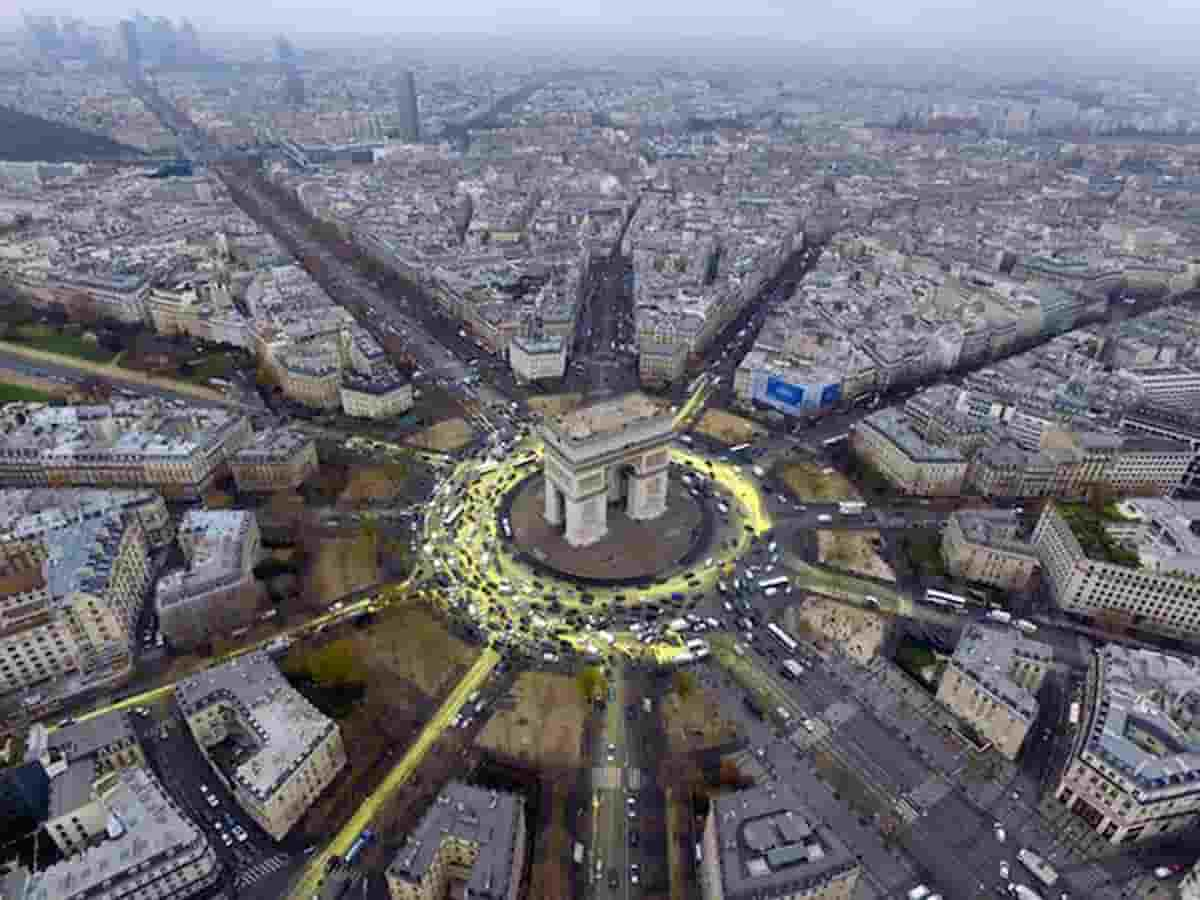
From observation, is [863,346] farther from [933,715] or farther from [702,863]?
[702,863]

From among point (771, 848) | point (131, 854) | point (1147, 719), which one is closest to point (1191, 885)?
point (1147, 719)

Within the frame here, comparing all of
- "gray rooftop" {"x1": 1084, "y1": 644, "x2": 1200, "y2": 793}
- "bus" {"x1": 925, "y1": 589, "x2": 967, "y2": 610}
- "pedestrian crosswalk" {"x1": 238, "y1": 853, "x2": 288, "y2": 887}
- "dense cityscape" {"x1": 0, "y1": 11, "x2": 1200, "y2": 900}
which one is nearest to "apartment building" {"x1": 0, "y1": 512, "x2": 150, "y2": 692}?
"dense cityscape" {"x1": 0, "y1": 11, "x2": 1200, "y2": 900}

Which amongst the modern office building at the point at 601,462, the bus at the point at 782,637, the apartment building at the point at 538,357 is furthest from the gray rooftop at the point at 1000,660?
the apartment building at the point at 538,357

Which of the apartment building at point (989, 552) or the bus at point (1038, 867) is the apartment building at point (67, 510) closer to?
the bus at point (1038, 867)

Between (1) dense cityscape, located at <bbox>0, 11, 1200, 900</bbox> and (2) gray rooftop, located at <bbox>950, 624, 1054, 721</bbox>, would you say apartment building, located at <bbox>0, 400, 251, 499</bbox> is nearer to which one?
(1) dense cityscape, located at <bbox>0, 11, 1200, 900</bbox>

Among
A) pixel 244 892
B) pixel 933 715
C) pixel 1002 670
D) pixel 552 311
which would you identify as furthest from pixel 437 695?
pixel 552 311

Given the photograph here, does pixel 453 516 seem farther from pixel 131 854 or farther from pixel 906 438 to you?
pixel 906 438
